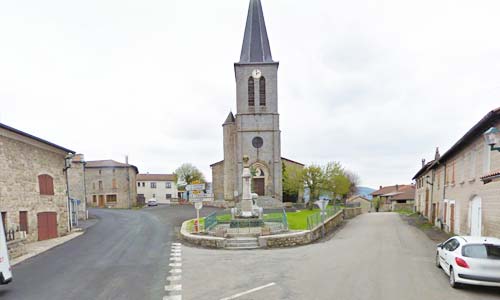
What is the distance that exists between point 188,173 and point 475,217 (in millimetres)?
60341

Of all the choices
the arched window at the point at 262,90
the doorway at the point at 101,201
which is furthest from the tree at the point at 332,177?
the doorway at the point at 101,201

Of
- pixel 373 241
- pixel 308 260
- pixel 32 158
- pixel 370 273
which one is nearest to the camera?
pixel 370 273

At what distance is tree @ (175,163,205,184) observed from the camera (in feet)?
218

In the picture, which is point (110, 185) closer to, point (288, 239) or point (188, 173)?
point (188, 173)

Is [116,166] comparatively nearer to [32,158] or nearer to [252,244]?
[32,158]

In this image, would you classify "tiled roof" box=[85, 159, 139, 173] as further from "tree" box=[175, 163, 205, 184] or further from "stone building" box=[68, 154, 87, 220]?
"tree" box=[175, 163, 205, 184]

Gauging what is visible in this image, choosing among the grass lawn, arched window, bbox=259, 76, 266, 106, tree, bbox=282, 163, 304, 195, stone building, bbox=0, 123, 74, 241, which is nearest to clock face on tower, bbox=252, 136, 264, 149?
arched window, bbox=259, 76, 266, 106

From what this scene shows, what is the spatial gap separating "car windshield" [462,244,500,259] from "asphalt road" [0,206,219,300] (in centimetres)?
761

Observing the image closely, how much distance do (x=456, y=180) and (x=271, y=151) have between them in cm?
2251

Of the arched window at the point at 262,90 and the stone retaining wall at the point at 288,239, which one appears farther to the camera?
the arched window at the point at 262,90

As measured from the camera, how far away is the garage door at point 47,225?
661 inches

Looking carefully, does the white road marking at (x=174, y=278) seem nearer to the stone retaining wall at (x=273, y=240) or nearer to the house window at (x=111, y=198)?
the stone retaining wall at (x=273, y=240)

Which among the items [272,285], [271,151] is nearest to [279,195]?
[271,151]

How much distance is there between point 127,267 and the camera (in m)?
10.1
